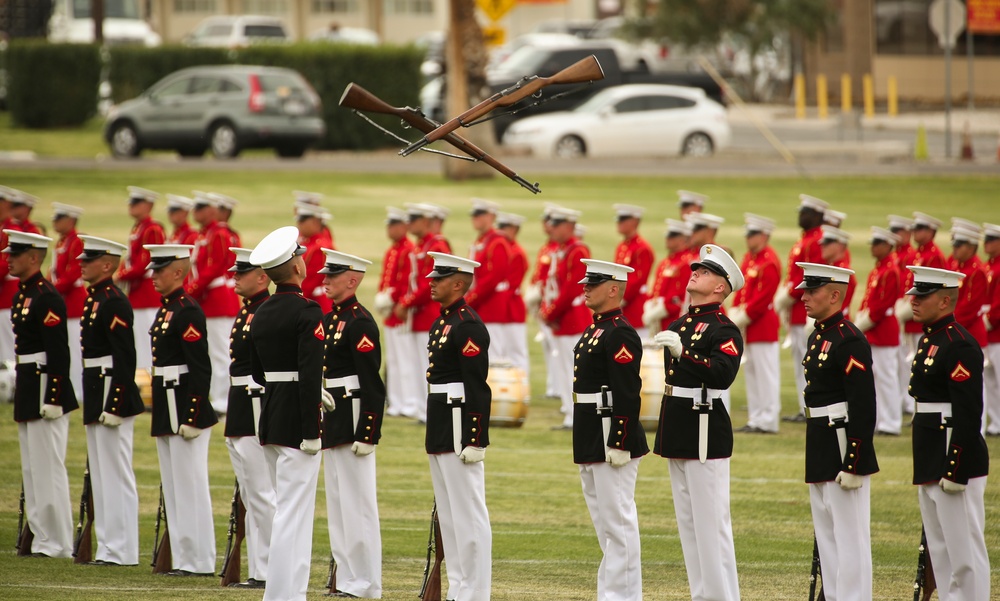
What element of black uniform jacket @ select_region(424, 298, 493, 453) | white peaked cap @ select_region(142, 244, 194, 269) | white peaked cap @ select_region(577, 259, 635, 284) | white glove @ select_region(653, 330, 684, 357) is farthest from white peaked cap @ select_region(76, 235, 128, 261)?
white glove @ select_region(653, 330, 684, 357)

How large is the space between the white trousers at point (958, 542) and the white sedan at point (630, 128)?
925 inches

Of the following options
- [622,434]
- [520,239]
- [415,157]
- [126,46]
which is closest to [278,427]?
[622,434]

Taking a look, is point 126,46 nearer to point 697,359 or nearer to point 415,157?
point 415,157

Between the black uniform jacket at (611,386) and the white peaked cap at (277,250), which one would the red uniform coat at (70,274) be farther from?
the black uniform jacket at (611,386)

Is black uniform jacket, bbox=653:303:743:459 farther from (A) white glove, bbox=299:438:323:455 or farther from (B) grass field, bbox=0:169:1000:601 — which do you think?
(A) white glove, bbox=299:438:323:455

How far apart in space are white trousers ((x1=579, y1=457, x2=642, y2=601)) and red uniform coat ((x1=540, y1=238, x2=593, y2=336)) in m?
6.14

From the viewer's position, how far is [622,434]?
802 cm

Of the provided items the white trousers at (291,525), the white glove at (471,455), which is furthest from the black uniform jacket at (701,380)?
the white trousers at (291,525)

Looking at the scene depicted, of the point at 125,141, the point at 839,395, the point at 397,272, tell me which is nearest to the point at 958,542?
the point at 839,395

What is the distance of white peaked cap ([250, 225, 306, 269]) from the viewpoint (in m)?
8.17

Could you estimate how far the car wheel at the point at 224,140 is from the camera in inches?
1160

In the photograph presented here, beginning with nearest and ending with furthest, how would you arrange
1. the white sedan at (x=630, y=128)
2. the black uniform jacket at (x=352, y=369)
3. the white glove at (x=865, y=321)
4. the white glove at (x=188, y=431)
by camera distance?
the black uniform jacket at (x=352, y=369) < the white glove at (x=188, y=431) < the white glove at (x=865, y=321) < the white sedan at (x=630, y=128)

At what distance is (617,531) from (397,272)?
276 inches

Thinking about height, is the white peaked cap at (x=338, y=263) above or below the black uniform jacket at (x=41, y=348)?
above
